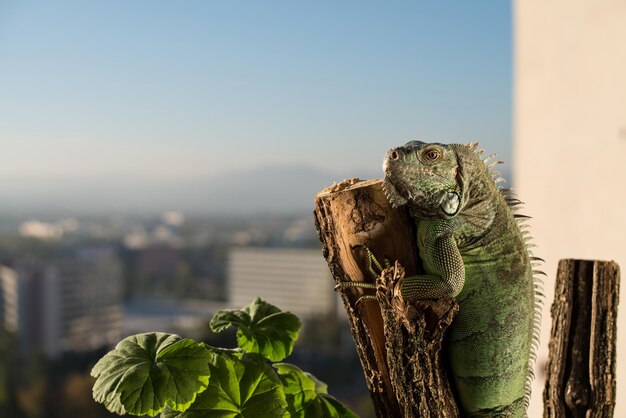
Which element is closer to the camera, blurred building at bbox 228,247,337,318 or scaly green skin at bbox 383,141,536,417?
scaly green skin at bbox 383,141,536,417

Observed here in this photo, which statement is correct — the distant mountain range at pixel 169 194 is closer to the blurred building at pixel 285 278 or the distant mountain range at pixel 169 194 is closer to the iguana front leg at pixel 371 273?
the blurred building at pixel 285 278

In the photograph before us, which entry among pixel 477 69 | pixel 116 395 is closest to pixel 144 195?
pixel 477 69

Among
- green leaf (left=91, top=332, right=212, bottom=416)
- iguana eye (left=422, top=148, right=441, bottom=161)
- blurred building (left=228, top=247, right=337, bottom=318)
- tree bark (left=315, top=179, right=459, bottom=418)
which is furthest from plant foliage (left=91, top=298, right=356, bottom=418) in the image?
blurred building (left=228, top=247, right=337, bottom=318)

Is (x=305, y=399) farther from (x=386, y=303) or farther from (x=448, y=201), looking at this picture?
(x=448, y=201)

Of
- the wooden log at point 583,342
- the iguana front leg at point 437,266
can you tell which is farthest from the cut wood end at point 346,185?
the wooden log at point 583,342

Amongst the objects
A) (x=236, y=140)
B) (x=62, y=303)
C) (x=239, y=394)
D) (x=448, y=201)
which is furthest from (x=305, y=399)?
(x=236, y=140)

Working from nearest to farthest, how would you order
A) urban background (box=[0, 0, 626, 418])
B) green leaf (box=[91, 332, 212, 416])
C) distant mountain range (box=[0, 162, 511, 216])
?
green leaf (box=[91, 332, 212, 416])
urban background (box=[0, 0, 626, 418])
distant mountain range (box=[0, 162, 511, 216])

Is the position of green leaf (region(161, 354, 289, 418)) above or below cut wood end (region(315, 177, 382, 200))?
below

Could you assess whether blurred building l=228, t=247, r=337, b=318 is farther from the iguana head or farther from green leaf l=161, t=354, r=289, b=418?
the iguana head
